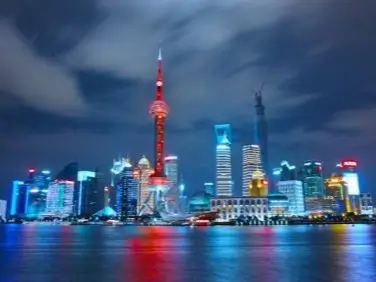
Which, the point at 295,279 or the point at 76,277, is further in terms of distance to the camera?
the point at 76,277

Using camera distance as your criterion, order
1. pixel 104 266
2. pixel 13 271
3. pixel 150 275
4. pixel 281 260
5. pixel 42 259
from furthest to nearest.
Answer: pixel 42 259 < pixel 281 260 < pixel 104 266 < pixel 13 271 < pixel 150 275

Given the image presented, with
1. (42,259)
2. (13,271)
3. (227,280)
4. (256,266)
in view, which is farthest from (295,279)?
(42,259)

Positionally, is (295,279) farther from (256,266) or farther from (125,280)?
(125,280)

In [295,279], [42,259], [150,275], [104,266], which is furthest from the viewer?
[42,259]

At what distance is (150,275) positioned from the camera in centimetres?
3775

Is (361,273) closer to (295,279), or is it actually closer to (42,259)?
(295,279)

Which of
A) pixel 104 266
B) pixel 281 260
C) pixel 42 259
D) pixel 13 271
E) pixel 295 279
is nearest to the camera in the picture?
pixel 295 279

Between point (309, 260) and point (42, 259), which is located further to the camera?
point (42, 259)

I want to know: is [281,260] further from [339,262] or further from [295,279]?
[295,279]

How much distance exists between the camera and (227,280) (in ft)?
115

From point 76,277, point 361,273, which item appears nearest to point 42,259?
point 76,277

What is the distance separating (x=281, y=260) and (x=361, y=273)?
12.8 meters

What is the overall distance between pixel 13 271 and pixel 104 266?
29.1 feet

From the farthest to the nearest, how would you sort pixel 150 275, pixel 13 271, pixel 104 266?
pixel 104 266
pixel 13 271
pixel 150 275
